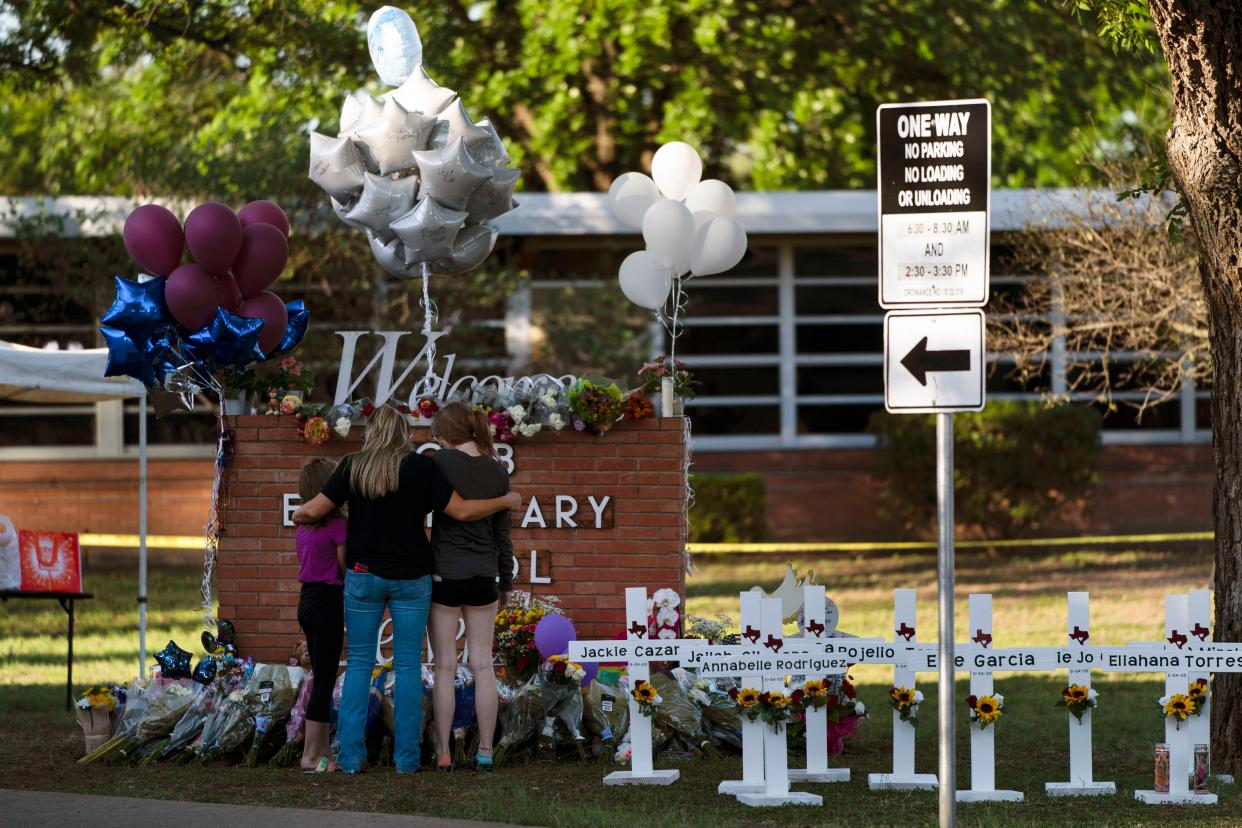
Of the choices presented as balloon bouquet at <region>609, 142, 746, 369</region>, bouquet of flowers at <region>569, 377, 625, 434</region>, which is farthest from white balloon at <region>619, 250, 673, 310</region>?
bouquet of flowers at <region>569, 377, 625, 434</region>

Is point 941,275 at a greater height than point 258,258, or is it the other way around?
point 258,258

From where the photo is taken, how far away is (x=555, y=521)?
946 cm

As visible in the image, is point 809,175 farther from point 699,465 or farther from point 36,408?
point 36,408

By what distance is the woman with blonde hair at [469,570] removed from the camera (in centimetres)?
789

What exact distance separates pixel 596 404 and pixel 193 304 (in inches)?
92.7

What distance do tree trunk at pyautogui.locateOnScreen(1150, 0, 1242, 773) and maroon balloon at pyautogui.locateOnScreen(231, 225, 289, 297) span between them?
198 inches

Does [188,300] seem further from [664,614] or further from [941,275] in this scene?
[941,275]

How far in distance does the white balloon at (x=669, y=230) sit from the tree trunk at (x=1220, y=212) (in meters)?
2.77

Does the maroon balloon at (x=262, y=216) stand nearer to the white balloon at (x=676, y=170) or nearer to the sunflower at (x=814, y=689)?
the white balloon at (x=676, y=170)

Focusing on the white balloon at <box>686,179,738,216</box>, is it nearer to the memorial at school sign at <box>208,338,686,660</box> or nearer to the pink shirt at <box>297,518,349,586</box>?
the memorial at school sign at <box>208,338,686,660</box>

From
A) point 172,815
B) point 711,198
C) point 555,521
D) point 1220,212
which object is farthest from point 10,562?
point 1220,212

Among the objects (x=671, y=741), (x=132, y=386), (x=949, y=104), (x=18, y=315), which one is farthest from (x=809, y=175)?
(x=949, y=104)

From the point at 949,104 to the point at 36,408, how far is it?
1678 centimetres

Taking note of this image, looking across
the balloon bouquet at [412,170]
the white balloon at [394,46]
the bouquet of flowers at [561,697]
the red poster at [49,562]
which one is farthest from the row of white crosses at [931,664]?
the red poster at [49,562]
